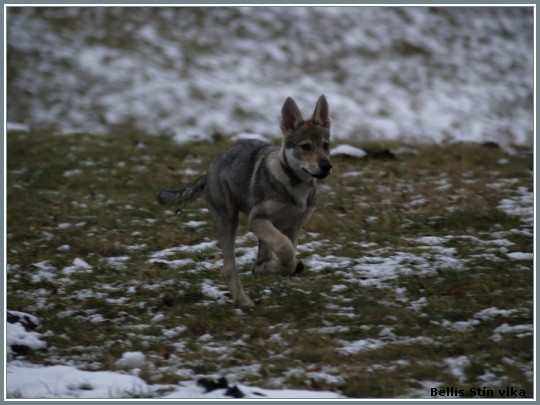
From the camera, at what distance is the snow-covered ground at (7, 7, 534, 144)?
2022 cm

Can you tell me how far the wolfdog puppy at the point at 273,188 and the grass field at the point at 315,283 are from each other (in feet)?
1.44

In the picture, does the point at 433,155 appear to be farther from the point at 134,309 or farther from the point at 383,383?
the point at 383,383

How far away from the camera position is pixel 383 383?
5293 mm

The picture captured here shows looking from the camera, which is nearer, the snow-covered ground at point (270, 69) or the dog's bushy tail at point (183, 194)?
the dog's bushy tail at point (183, 194)

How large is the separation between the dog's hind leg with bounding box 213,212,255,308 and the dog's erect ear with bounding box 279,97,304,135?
102 cm

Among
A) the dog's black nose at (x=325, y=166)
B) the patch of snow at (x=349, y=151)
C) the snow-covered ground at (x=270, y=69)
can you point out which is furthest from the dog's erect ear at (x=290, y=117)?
the snow-covered ground at (x=270, y=69)

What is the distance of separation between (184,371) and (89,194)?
6.69 m

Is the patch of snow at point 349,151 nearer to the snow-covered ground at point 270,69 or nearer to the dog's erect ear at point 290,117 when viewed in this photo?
the snow-covered ground at point 270,69

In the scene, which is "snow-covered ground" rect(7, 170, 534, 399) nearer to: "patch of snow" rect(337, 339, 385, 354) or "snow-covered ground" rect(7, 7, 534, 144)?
"patch of snow" rect(337, 339, 385, 354)

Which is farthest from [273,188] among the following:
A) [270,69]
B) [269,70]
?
[270,69]

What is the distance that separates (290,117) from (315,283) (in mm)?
1739

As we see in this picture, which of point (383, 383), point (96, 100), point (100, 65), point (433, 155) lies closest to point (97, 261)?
point (383, 383)

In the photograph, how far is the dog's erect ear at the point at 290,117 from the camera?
7.22 metres

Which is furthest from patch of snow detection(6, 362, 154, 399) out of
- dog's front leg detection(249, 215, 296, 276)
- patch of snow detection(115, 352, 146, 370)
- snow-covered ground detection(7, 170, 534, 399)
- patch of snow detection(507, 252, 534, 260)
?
patch of snow detection(507, 252, 534, 260)
